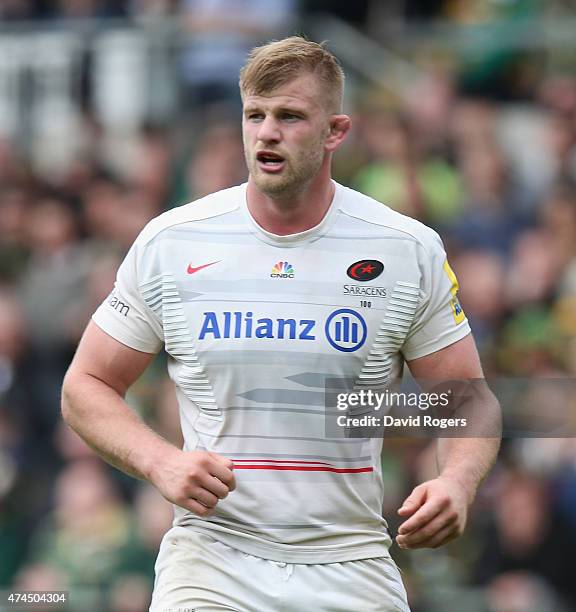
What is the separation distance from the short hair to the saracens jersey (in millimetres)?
446

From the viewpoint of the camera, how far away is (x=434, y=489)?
4.77 metres

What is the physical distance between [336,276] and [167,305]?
60 cm

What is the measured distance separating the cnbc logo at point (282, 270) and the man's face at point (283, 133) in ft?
0.81

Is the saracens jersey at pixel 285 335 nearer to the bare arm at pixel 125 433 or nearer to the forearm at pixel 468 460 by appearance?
the bare arm at pixel 125 433

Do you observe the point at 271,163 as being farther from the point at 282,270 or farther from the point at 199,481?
the point at 199,481

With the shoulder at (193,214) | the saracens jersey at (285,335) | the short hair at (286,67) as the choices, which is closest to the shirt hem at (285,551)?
the saracens jersey at (285,335)

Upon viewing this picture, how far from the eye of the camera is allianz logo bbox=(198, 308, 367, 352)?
16.8 ft

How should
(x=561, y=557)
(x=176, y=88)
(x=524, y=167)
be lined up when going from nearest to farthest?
(x=561, y=557), (x=524, y=167), (x=176, y=88)

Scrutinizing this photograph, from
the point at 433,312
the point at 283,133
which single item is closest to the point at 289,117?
the point at 283,133

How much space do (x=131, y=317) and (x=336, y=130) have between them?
100 cm

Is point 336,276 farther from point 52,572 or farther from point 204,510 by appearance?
point 52,572

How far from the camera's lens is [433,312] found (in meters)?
5.30

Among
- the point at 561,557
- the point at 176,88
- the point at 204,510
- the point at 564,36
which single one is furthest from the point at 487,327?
the point at 204,510

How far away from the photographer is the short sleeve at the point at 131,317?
5.28 metres
